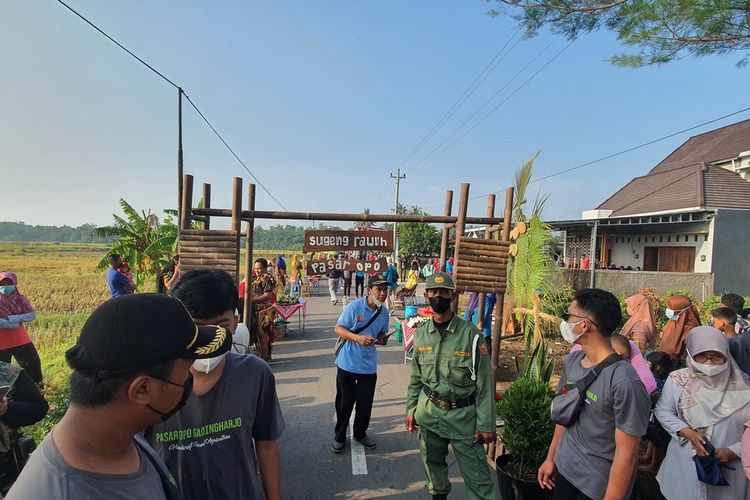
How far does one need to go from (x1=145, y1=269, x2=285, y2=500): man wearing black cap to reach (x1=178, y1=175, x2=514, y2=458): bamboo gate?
8.42 ft

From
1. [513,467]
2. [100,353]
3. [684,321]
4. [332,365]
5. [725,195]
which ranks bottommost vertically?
[332,365]

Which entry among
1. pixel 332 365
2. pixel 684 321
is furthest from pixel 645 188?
pixel 332 365

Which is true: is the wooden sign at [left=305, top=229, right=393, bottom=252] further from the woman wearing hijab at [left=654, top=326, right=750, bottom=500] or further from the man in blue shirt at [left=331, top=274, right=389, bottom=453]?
the woman wearing hijab at [left=654, top=326, right=750, bottom=500]

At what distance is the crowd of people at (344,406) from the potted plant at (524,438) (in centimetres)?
32

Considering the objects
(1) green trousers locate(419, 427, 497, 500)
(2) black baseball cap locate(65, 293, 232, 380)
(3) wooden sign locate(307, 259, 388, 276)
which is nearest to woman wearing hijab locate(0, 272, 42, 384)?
(3) wooden sign locate(307, 259, 388, 276)

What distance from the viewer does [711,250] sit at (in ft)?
37.8

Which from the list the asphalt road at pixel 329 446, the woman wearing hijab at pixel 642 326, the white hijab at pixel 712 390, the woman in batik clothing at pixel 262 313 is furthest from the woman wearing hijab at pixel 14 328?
the woman wearing hijab at pixel 642 326

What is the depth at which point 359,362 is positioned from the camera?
3943 millimetres

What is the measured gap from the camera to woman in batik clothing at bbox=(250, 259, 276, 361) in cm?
654

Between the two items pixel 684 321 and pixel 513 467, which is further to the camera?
pixel 684 321

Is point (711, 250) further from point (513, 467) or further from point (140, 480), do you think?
point (140, 480)

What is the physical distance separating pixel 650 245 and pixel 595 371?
15204 mm

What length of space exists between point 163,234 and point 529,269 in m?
9.01

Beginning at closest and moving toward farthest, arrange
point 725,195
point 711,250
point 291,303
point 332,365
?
point 332,365 → point 291,303 → point 711,250 → point 725,195
